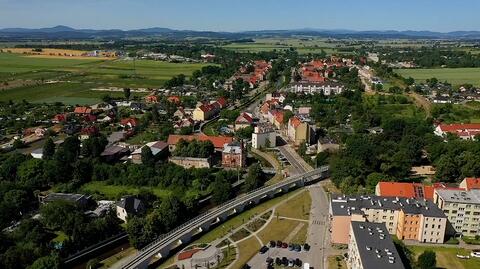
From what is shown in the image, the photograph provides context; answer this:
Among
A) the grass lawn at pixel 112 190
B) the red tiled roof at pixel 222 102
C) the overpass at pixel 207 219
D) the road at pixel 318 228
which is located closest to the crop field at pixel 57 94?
the red tiled roof at pixel 222 102

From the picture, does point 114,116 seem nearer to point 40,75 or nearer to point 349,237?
point 349,237

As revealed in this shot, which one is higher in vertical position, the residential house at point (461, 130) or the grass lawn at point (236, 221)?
the residential house at point (461, 130)

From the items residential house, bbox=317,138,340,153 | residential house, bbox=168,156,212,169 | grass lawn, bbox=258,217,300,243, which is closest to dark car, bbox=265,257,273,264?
grass lawn, bbox=258,217,300,243

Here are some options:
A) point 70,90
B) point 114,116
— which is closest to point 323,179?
point 114,116

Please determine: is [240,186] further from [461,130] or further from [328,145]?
[461,130]

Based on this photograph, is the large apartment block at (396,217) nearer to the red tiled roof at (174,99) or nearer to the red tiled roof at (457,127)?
the red tiled roof at (457,127)

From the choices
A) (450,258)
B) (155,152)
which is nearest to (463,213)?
(450,258)
